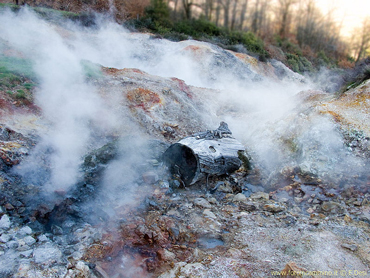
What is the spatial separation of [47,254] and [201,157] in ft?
11.9

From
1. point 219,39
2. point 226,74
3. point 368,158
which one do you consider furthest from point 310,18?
point 368,158

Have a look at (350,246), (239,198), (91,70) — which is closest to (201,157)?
(239,198)

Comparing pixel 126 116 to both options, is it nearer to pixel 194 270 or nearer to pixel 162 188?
pixel 162 188

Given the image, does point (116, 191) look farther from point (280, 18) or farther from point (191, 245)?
point (280, 18)

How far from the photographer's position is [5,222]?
4.15 meters

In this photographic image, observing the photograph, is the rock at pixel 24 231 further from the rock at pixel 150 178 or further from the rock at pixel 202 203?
the rock at pixel 202 203

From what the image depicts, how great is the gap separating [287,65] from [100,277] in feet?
63.2

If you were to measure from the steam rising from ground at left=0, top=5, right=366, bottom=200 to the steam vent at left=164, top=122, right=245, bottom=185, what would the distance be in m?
1.15

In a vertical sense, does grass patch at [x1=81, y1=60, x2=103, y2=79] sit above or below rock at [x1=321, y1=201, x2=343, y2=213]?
above

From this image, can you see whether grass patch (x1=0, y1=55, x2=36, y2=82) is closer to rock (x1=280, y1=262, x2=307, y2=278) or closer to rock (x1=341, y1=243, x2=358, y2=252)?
rock (x1=280, y1=262, x2=307, y2=278)

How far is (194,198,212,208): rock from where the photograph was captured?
18.5 ft

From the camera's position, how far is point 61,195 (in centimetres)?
505

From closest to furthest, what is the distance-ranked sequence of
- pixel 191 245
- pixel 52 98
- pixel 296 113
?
pixel 191 245
pixel 52 98
pixel 296 113

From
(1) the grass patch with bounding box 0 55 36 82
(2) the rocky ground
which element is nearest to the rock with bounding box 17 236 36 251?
(2) the rocky ground
